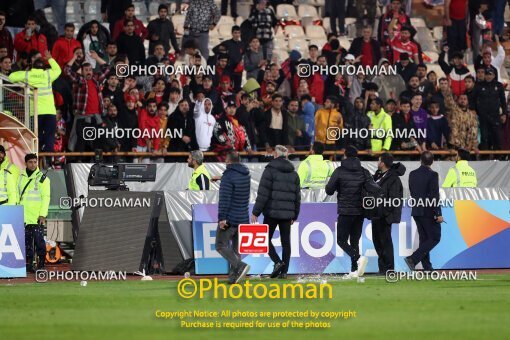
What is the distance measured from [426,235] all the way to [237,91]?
814cm

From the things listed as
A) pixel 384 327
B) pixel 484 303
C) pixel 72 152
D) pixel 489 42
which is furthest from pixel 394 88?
pixel 384 327

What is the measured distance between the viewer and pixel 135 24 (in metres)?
29.3

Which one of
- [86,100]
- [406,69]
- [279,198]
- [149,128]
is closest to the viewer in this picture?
[279,198]

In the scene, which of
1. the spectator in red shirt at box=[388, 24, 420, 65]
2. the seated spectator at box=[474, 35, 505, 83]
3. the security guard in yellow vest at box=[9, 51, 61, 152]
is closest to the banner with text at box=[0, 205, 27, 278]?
the security guard in yellow vest at box=[9, 51, 61, 152]

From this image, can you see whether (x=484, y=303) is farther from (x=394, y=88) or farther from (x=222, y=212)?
(x=394, y=88)

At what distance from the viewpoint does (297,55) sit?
102ft

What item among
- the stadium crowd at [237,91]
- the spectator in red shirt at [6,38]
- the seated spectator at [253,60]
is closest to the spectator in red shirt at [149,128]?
the stadium crowd at [237,91]

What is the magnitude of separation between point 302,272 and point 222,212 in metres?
3.34

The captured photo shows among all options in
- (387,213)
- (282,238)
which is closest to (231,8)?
(387,213)

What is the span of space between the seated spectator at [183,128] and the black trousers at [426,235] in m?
6.69

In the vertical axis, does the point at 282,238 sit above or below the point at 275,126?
below

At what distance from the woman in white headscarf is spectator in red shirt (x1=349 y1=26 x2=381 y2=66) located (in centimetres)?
458

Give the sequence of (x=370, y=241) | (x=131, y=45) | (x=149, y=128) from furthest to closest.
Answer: (x=131, y=45), (x=149, y=128), (x=370, y=241)

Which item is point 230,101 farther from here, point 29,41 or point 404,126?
point 29,41
